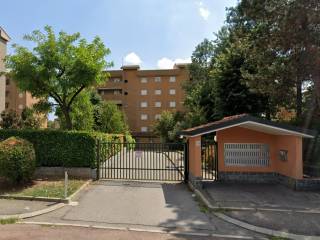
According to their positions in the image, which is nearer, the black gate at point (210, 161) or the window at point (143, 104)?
the black gate at point (210, 161)

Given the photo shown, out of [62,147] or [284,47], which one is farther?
[284,47]

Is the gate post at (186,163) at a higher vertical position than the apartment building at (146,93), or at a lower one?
lower

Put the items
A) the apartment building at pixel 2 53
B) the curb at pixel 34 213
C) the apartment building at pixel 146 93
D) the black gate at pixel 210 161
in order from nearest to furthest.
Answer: the curb at pixel 34 213 < the black gate at pixel 210 161 < the apartment building at pixel 2 53 < the apartment building at pixel 146 93

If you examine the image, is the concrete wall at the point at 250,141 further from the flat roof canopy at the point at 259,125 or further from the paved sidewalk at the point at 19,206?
the paved sidewalk at the point at 19,206

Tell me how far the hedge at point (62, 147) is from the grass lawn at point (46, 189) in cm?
139

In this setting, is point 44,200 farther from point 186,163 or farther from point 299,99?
point 299,99

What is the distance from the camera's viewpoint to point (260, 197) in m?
11.3

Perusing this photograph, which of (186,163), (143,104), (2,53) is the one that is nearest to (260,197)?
(186,163)

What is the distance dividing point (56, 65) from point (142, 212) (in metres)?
10.0

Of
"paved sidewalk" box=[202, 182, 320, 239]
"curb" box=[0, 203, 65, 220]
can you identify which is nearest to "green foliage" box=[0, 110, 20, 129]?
"curb" box=[0, 203, 65, 220]

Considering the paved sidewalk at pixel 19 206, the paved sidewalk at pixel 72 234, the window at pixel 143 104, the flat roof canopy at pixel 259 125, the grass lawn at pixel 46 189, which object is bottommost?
the paved sidewalk at pixel 72 234

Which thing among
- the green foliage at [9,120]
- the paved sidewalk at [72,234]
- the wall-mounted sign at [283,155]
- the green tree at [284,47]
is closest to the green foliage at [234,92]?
the green tree at [284,47]

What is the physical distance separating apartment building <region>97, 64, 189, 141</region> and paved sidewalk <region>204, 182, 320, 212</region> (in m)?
53.7

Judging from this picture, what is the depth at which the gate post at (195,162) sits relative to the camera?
1283cm
